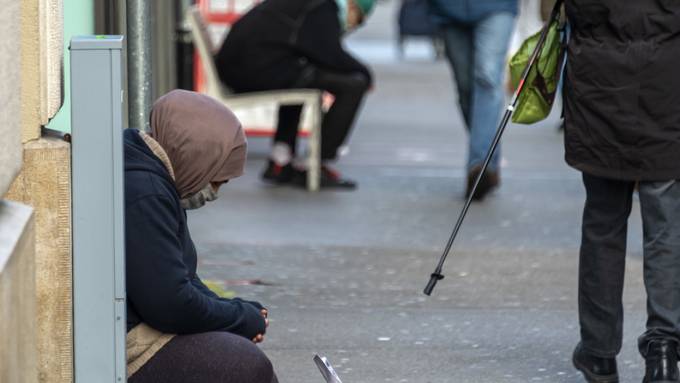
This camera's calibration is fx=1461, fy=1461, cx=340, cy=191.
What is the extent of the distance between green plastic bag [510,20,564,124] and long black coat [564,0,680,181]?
256 mm

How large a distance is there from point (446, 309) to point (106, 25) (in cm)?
235

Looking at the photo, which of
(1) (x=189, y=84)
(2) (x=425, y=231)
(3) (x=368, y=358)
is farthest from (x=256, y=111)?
(3) (x=368, y=358)

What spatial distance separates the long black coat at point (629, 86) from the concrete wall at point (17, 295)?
1805mm

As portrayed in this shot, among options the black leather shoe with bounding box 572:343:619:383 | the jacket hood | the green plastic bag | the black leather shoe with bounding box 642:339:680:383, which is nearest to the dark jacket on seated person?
the green plastic bag

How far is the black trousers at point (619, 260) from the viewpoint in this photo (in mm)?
4434

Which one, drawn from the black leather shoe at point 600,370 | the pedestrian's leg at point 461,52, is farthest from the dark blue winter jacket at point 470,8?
the black leather shoe at point 600,370

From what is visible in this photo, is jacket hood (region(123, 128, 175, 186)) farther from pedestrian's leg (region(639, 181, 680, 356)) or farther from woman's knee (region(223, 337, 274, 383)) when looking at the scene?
pedestrian's leg (region(639, 181, 680, 356))

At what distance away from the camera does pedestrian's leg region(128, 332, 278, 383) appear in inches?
147

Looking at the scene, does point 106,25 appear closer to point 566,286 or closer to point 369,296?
A: point 369,296

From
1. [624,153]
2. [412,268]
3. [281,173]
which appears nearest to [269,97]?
[281,173]

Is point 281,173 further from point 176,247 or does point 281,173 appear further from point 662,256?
point 176,247

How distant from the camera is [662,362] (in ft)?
14.6

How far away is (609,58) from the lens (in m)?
4.39

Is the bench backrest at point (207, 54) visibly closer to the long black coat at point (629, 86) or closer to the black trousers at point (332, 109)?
the black trousers at point (332, 109)
